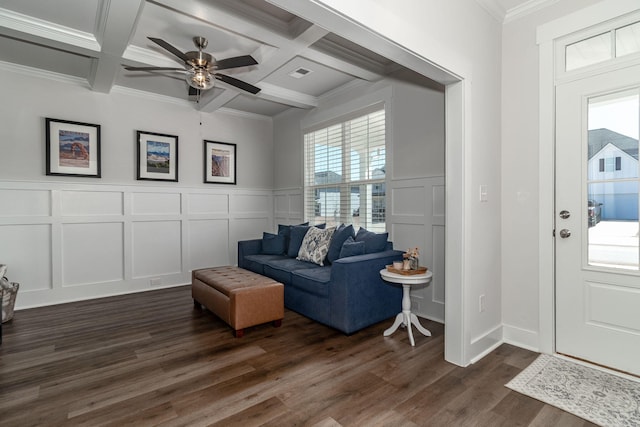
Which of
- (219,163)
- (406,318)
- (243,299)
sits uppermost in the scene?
(219,163)

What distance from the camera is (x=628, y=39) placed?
2.24m

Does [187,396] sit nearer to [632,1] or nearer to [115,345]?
[115,345]

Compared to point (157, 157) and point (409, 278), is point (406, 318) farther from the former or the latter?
point (157, 157)

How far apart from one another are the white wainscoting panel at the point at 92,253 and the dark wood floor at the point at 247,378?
90 centimetres

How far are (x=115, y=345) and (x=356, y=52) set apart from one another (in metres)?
3.61

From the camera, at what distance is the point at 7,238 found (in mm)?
3732

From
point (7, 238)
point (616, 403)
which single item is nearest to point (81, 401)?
point (7, 238)

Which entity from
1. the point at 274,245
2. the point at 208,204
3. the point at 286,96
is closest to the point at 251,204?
the point at 208,204

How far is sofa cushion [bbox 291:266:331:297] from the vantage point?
3154 millimetres

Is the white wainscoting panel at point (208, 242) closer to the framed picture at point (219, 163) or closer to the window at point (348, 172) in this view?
the framed picture at point (219, 163)

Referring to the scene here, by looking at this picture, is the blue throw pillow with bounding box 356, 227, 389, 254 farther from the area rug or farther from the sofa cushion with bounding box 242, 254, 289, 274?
the area rug

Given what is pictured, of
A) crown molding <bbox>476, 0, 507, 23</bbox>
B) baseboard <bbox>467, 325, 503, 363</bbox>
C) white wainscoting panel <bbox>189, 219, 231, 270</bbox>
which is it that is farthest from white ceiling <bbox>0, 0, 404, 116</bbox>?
baseboard <bbox>467, 325, 503, 363</bbox>

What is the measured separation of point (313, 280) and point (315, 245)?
80 centimetres

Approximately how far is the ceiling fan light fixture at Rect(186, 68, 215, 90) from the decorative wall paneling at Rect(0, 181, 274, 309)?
2263mm
